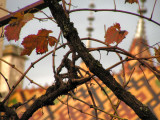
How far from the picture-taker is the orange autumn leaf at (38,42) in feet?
3.08

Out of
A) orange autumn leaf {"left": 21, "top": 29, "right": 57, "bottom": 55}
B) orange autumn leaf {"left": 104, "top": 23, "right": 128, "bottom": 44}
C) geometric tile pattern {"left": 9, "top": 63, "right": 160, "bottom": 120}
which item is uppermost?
geometric tile pattern {"left": 9, "top": 63, "right": 160, "bottom": 120}

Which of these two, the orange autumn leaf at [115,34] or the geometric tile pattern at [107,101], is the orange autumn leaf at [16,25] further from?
the geometric tile pattern at [107,101]

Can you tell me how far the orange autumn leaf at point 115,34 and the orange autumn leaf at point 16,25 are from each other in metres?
0.28

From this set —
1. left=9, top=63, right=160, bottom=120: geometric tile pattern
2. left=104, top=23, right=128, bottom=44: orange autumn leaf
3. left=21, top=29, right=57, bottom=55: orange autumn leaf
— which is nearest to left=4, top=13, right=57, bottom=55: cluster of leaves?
left=21, top=29, right=57, bottom=55: orange autumn leaf

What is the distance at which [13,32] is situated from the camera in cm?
90

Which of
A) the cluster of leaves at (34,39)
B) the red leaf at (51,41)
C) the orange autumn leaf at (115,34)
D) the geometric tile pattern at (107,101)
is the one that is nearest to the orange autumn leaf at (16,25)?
the cluster of leaves at (34,39)

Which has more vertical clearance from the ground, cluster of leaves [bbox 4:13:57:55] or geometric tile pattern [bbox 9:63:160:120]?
geometric tile pattern [bbox 9:63:160:120]

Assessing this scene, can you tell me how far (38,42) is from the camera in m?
0.95

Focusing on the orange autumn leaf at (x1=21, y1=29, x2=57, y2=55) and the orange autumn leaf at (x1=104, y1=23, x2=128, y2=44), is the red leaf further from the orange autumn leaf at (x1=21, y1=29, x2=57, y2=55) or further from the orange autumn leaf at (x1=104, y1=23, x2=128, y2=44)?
the orange autumn leaf at (x1=104, y1=23, x2=128, y2=44)

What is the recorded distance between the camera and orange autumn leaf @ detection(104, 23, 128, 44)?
37.2 inches

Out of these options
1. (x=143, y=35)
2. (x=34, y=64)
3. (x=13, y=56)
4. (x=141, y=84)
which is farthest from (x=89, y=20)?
(x=34, y=64)

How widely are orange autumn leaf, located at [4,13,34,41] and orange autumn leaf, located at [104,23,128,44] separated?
276mm

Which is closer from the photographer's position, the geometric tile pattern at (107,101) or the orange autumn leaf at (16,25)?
the orange autumn leaf at (16,25)

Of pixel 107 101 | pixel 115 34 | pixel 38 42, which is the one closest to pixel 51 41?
pixel 38 42
